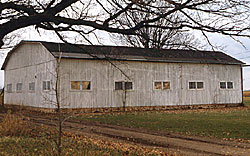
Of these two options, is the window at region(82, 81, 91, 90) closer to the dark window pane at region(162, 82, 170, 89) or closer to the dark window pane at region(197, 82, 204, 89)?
the dark window pane at region(162, 82, 170, 89)

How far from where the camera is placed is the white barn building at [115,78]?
23.5 m

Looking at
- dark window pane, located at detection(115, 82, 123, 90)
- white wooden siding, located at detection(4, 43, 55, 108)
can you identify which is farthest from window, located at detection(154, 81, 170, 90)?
white wooden siding, located at detection(4, 43, 55, 108)

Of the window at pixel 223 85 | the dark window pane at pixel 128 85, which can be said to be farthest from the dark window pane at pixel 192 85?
the dark window pane at pixel 128 85

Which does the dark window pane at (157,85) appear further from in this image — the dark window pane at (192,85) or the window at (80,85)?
the window at (80,85)

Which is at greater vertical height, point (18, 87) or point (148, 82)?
point (148, 82)

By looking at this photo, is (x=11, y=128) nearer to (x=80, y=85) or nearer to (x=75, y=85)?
(x=75, y=85)

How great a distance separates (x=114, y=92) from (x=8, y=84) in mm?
13628

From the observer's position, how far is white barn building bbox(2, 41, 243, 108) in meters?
23.5

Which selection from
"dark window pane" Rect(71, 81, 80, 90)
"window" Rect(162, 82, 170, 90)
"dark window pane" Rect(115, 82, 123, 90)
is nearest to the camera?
"dark window pane" Rect(71, 81, 80, 90)

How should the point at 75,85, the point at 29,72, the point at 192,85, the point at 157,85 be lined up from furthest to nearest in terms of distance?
the point at 192,85 → the point at 29,72 → the point at 157,85 → the point at 75,85

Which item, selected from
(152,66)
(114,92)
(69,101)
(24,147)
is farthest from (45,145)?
(152,66)

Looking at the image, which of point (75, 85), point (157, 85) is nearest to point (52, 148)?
point (75, 85)

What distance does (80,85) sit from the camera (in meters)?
23.6

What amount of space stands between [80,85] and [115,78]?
2.97 m
